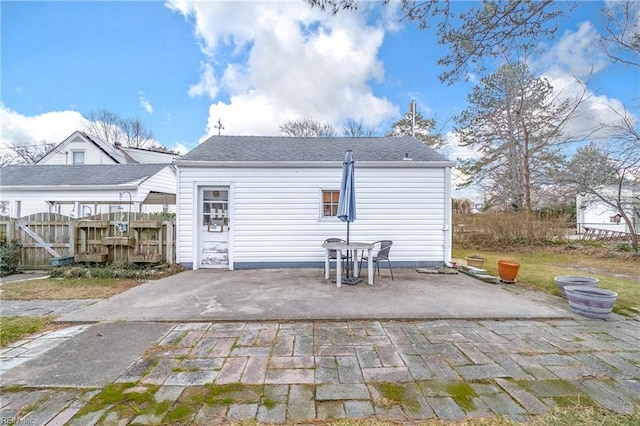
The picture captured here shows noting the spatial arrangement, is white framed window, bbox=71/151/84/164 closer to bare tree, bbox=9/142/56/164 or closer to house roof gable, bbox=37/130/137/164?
house roof gable, bbox=37/130/137/164

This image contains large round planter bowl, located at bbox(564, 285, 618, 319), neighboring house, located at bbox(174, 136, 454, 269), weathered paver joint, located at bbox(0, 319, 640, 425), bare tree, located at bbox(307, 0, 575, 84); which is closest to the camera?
weathered paver joint, located at bbox(0, 319, 640, 425)

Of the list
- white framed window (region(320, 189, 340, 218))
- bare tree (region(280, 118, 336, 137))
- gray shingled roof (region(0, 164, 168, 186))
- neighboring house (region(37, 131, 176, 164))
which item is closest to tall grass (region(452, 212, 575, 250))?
white framed window (region(320, 189, 340, 218))

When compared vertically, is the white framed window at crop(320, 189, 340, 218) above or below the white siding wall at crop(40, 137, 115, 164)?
below

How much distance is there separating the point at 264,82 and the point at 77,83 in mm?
8713

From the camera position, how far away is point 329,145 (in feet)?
27.6

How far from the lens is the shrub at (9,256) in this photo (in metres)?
6.17

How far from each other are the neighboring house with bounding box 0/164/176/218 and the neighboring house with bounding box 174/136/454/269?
5455mm

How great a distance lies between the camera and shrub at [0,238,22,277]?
617 centimetres

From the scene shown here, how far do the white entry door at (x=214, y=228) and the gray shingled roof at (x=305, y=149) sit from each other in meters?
0.94

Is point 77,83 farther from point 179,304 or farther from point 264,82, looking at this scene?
point 179,304

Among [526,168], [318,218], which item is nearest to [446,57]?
[318,218]

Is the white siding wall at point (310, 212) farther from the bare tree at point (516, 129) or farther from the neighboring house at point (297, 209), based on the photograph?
the bare tree at point (516, 129)

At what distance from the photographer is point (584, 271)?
279 inches

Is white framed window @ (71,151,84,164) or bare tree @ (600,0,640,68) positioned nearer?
bare tree @ (600,0,640,68)
